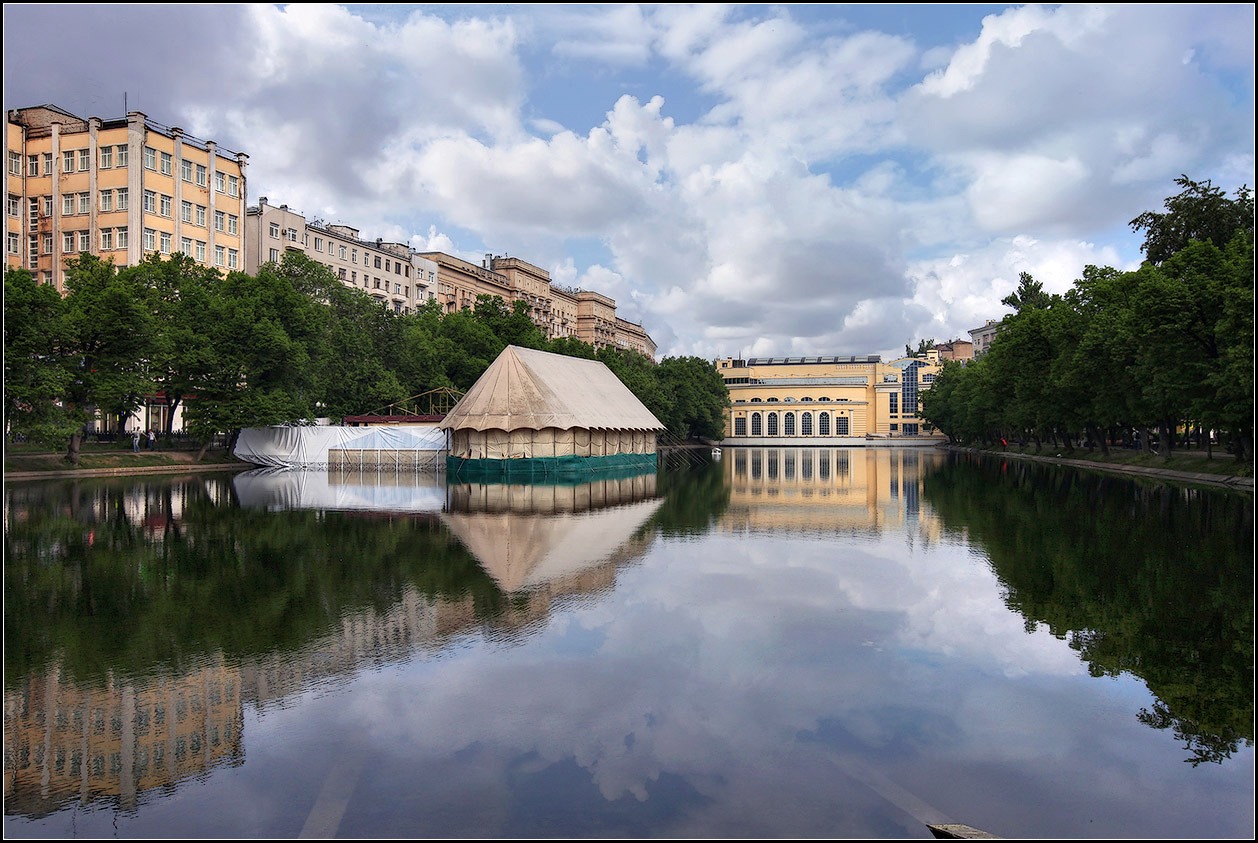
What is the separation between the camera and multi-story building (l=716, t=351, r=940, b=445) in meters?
144

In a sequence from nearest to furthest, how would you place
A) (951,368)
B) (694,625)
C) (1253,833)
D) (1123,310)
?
1. (1253,833)
2. (694,625)
3. (1123,310)
4. (951,368)

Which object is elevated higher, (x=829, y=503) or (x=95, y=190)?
(x=95, y=190)

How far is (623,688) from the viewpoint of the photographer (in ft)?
30.1

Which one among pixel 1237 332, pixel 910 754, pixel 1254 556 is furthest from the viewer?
pixel 1237 332

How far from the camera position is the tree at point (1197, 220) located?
47.9m

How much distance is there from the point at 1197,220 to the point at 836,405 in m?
95.2

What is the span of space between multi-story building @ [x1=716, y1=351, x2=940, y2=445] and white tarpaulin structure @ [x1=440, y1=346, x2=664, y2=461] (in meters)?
89.2

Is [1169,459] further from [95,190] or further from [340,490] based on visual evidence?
[95,190]

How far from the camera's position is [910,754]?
752 cm

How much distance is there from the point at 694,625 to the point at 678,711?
11.4ft

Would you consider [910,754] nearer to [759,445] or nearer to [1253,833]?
[1253,833]

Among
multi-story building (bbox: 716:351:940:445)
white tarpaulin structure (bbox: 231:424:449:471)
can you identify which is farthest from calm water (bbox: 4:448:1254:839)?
multi-story building (bbox: 716:351:940:445)

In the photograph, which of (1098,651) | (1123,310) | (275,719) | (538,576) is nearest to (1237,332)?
(1123,310)


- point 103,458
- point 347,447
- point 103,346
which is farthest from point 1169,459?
point 103,458
